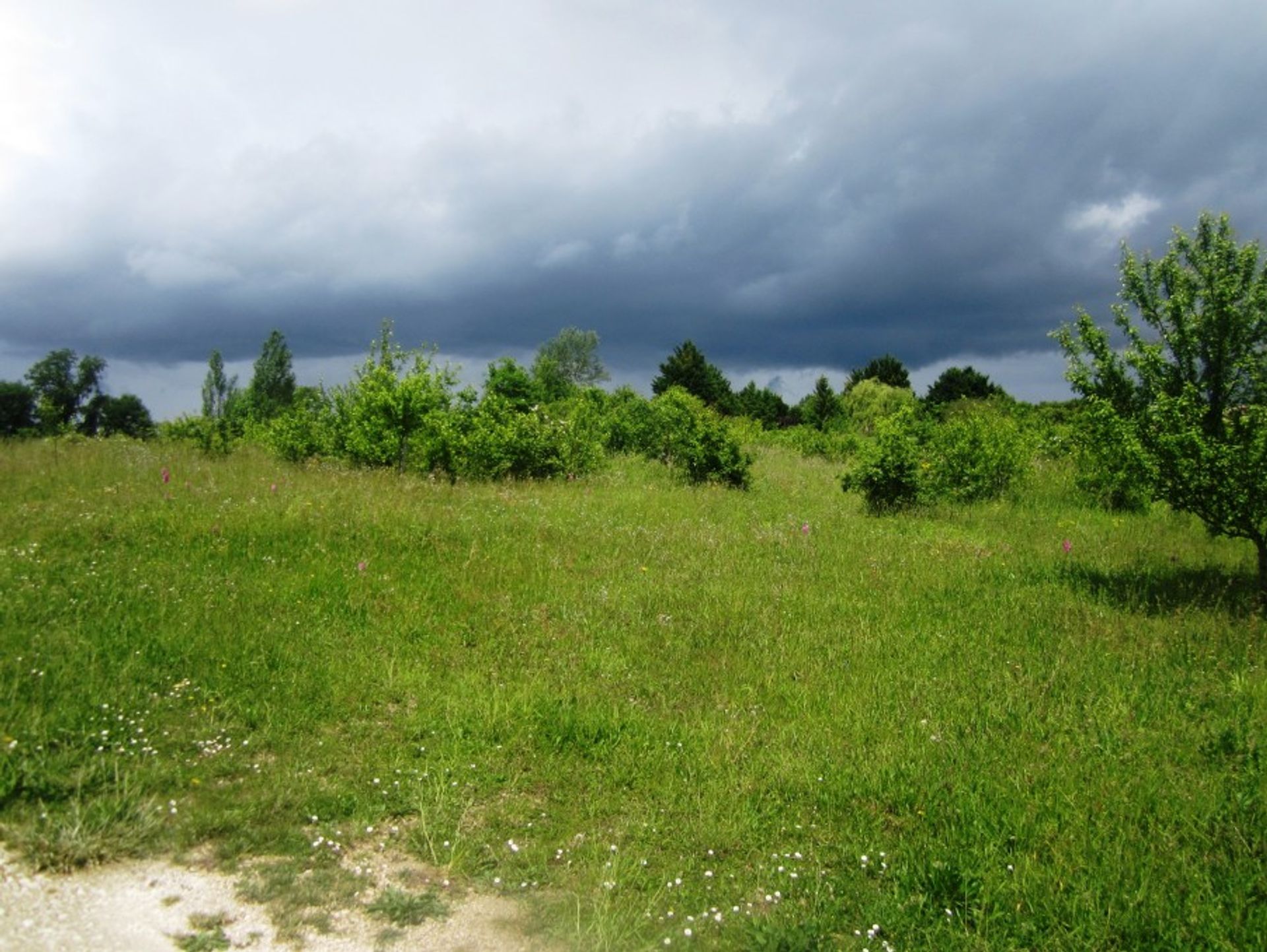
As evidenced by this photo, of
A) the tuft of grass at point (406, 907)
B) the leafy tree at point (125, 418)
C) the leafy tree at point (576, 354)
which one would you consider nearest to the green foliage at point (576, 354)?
the leafy tree at point (576, 354)

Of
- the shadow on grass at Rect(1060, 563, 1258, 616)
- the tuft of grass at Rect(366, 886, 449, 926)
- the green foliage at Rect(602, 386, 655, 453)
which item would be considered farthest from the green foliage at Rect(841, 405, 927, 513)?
the tuft of grass at Rect(366, 886, 449, 926)

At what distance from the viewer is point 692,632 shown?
24.6 ft

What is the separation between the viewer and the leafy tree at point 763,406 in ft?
188

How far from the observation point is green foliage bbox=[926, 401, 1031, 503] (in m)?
15.6

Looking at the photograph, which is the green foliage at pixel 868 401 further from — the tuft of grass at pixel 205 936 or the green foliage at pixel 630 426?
the tuft of grass at pixel 205 936

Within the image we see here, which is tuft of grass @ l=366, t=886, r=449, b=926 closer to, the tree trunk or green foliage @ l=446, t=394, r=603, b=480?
the tree trunk

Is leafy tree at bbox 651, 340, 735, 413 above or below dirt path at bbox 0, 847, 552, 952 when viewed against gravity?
above

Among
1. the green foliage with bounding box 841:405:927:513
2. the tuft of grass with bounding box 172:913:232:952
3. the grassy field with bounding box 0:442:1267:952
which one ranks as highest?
the green foliage with bounding box 841:405:927:513

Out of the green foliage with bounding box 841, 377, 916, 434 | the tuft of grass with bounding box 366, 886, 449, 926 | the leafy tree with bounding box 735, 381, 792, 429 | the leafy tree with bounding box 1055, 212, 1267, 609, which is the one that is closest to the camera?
the tuft of grass with bounding box 366, 886, 449, 926

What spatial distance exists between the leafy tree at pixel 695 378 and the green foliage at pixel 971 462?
40967mm

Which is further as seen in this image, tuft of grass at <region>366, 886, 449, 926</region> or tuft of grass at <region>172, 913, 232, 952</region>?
tuft of grass at <region>366, 886, 449, 926</region>

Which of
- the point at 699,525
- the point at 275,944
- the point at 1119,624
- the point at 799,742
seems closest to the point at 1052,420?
the point at 699,525

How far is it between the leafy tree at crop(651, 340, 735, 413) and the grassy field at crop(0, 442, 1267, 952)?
48552 mm

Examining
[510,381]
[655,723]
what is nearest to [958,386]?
[510,381]
